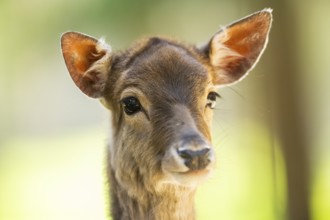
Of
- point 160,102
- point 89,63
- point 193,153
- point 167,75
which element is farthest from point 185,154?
point 89,63

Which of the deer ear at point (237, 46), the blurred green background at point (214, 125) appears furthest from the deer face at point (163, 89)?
the blurred green background at point (214, 125)

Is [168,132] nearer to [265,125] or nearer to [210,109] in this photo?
[210,109]

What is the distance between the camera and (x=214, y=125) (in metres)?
6.88

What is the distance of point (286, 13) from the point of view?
8.45 metres

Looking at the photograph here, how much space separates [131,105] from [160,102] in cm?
23

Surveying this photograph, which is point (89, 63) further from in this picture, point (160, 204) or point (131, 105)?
point (160, 204)

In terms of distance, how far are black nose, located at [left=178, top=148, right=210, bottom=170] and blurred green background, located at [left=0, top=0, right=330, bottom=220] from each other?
1.09m

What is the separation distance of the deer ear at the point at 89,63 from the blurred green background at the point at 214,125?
29 cm

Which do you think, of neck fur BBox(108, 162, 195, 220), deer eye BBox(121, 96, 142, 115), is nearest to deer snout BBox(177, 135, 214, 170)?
neck fur BBox(108, 162, 195, 220)

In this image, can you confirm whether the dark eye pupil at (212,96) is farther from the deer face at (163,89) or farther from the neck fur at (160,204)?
the neck fur at (160,204)

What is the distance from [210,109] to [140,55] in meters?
0.58

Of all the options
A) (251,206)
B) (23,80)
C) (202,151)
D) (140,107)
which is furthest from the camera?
(23,80)

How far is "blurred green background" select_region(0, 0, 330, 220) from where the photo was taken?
8359 mm

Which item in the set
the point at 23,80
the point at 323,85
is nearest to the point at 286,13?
the point at 323,85
